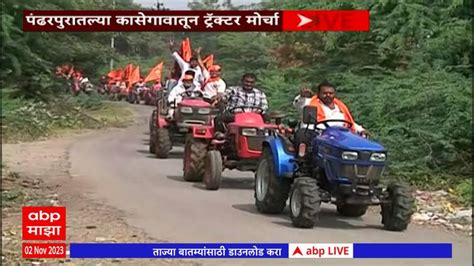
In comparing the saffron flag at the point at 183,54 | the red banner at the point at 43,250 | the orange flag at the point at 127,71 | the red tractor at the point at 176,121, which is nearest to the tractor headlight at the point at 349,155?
the red banner at the point at 43,250

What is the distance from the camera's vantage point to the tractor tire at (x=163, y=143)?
17.6 m

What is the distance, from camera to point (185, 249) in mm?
8211

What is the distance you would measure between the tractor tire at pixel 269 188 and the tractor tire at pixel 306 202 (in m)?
0.74

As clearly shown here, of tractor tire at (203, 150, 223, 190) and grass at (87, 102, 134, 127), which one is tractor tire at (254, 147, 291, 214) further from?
grass at (87, 102, 134, 127)

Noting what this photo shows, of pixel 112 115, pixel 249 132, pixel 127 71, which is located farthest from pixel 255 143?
pixel 127 71

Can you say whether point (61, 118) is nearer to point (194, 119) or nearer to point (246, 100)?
point (194, 119)

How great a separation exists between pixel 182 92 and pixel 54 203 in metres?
6.69

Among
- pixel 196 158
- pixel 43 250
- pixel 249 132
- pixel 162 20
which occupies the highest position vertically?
pixel 162 20

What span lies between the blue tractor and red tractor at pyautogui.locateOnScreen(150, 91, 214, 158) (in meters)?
5.80

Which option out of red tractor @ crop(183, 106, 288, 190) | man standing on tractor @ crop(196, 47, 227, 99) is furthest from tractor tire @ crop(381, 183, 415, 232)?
man standing on tractor @ crop(196, 47, 227, 99)

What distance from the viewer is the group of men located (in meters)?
10.2

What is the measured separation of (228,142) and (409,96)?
3.25 metres

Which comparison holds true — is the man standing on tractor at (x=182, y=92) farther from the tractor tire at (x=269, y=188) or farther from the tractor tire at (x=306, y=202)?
the tractor tire at (x=306, y=202)

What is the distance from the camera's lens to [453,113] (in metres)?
13.4
